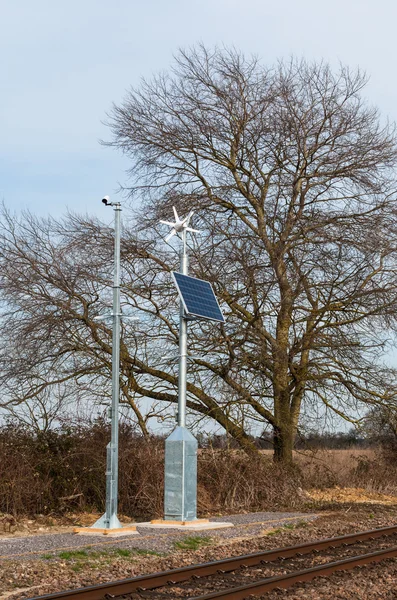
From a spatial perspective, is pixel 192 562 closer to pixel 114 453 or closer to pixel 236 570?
pixel 236 570

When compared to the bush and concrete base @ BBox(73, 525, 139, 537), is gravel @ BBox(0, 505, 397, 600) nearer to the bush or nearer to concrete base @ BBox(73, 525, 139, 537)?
concrete base @ BBox(73, 525, 139, 537)

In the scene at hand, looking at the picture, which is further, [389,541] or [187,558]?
[389,541]

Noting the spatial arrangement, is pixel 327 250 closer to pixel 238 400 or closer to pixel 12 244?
pixel 238 400

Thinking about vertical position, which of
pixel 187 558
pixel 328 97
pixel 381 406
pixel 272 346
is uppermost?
pixel 328 97

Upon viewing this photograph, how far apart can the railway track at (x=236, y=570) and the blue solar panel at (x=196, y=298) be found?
5746mm

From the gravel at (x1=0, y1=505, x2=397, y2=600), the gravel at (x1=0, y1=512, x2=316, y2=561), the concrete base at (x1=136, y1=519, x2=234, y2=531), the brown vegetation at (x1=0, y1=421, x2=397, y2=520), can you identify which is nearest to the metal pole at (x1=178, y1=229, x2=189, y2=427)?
the concrete base at (x1=136, y1=519, x2=234, y2=531)

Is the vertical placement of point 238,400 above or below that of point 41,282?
below

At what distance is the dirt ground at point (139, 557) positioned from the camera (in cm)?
1048

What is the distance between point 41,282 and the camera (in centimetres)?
2280

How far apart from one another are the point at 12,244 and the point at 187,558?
483 inches

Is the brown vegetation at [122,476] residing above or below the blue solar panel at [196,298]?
below

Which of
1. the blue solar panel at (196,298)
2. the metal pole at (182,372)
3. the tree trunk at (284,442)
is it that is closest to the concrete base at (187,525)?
the metal pole at (182,372)

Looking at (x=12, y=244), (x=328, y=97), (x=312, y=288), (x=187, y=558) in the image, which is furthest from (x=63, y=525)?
(x=328, y=97)

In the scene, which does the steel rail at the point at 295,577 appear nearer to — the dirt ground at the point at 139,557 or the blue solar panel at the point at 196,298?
the dirt ground at the point at 139,557
